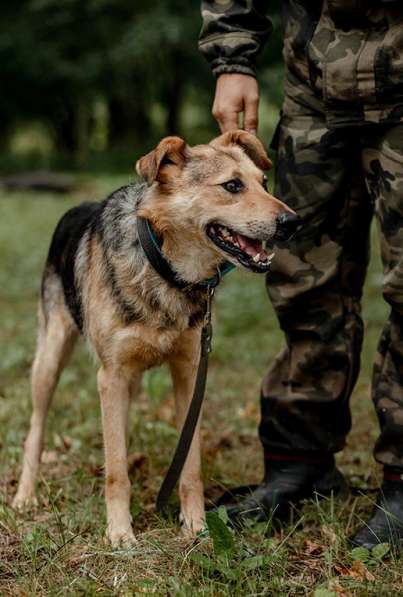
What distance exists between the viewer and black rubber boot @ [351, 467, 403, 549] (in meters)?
3.22

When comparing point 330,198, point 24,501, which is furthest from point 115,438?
point 330,198

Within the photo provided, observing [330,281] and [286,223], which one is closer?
[286,223]

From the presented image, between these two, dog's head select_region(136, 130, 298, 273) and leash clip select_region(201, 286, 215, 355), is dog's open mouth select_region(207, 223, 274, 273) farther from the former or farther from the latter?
leash clip select_region(201, 286, 215, 355)

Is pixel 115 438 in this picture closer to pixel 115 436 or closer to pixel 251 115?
pixel 115 436

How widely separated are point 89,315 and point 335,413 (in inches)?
48.5

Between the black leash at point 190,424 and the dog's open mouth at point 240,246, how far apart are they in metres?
0.28

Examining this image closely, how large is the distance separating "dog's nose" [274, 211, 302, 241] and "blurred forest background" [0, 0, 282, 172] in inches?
449

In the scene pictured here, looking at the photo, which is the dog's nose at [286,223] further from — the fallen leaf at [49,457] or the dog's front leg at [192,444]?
the fallen leaf at [49,457]

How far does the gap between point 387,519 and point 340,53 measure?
6.24ft

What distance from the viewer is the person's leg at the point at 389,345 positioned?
3209 mm

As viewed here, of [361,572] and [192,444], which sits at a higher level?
[361,572]

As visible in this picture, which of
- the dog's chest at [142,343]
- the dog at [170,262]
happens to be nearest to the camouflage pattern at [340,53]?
the dog at [170,262]

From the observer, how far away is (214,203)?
3389mm

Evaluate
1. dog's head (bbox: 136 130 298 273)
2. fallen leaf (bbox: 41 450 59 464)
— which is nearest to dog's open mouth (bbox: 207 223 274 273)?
dog's head (bbox: 136 130 298 273)
